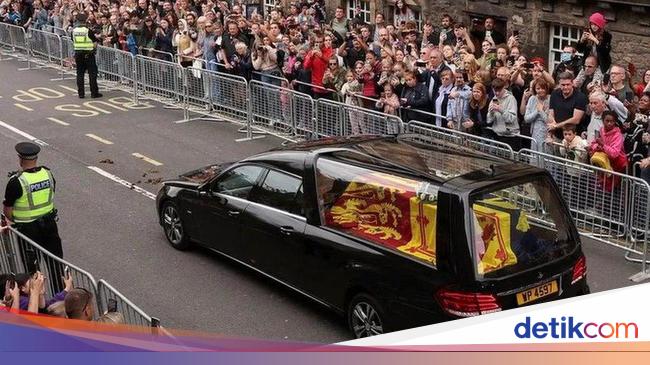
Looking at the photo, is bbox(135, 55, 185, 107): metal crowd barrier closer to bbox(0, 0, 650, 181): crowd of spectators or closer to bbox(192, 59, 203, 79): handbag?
bbox(192, 59, 203, 79): handbag

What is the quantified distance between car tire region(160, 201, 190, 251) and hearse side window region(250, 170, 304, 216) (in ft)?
5.24

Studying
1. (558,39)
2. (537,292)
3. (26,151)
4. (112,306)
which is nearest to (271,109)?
(558,39)

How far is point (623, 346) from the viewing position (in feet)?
19.0

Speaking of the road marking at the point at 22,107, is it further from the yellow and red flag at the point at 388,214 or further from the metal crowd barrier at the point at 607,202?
the yellow and red flag at the point at 388,214

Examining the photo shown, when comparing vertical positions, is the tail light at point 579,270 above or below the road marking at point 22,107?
above

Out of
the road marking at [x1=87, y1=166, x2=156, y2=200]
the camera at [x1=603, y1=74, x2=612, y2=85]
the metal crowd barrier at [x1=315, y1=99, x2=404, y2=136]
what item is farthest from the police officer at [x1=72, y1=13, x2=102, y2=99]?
the camera at [x1=603, y1=74, x2=612, y2=85]

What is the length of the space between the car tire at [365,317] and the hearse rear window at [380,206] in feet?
1.80

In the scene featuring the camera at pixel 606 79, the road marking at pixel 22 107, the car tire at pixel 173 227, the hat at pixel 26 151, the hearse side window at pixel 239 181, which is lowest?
the road marking at pixel 22 107

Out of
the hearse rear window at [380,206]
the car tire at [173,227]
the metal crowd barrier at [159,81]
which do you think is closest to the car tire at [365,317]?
the hearse rear window at [380,206]

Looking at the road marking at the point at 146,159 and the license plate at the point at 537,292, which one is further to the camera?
the road marking at the point at 146,159

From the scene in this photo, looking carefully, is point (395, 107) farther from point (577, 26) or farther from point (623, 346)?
point (623, 346)

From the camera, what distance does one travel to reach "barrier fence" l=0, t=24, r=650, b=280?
35.9 ft

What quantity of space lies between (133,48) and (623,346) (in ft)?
57.8

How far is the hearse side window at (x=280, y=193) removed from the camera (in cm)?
930
